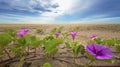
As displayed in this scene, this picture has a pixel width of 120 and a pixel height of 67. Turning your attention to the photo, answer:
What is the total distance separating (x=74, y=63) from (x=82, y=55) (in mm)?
376

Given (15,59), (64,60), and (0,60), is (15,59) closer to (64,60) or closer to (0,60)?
(0,60)

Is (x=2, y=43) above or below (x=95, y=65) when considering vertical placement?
above

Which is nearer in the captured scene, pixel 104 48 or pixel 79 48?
pixel 104 48

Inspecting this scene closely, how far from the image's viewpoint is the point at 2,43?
1.91m

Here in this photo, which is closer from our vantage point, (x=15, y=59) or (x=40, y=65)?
(x=40, y=65)

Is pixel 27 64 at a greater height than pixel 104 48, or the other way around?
pixel 104 48

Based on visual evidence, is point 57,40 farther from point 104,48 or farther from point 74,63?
point 104,48

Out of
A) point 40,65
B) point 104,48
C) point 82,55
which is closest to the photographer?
point 104,48

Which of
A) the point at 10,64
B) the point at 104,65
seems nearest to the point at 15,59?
the point at 10,64

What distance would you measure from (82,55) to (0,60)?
117 cm

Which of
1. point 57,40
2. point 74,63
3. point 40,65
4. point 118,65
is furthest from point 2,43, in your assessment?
point 118,65

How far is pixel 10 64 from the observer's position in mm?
1773

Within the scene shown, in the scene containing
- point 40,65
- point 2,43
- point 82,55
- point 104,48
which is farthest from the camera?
point 82,55

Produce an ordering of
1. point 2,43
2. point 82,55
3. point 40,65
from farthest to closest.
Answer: point 82,55 < point 2,43 < point 40,65
